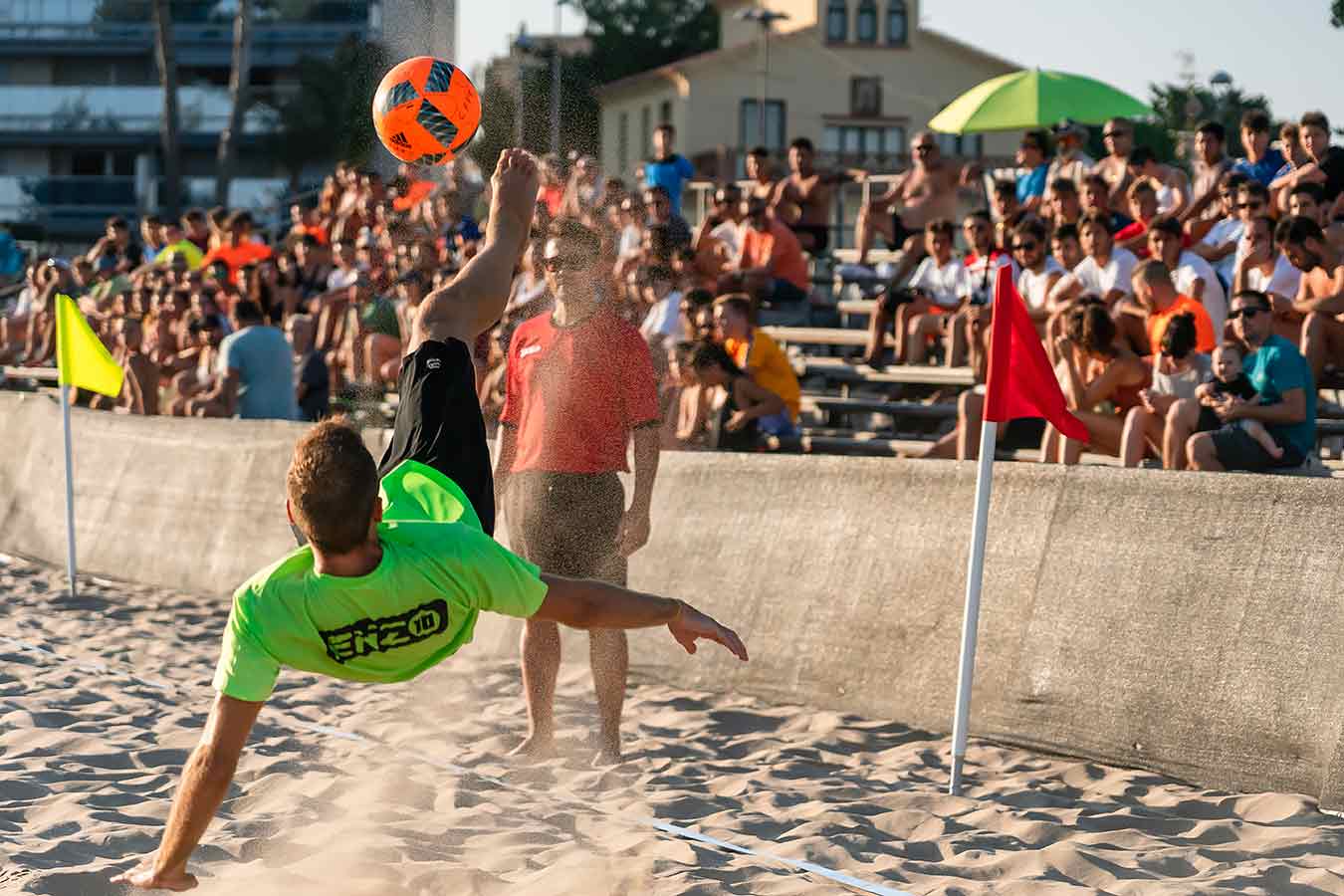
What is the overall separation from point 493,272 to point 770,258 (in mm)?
7937

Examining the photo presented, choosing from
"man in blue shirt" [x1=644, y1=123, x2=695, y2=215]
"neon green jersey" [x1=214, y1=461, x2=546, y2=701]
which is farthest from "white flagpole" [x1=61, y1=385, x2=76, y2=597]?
"neon green jersey" [x1=214, y1=461, x2=546, y2=701]

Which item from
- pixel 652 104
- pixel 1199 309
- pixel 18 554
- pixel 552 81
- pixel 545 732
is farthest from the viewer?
pixel 652 104

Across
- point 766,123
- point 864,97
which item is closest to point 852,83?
point 864,97

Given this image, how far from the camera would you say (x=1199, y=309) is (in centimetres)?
986

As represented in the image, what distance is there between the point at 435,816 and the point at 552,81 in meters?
5.85

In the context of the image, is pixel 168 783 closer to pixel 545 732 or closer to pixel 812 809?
pixel 545 732

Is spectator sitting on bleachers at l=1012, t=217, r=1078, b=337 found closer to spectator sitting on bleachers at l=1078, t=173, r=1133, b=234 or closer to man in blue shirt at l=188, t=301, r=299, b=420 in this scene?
spectator sitting on bleachers at l=1078, t=173, r=1133, b=234

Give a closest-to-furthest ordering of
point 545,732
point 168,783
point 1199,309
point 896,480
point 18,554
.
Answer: point 168,783
point 545,732
point 896,480
point 1199,309
point 18,554

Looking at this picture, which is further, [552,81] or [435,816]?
[552,81]

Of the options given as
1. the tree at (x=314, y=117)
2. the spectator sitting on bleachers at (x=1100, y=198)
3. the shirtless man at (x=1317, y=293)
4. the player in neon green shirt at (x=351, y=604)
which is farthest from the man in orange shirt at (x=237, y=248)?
the tree at (x=314, y=117)

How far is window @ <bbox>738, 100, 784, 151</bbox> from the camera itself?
5506 centimetres

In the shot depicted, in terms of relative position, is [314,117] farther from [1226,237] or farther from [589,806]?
[589,806]

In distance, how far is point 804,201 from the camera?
1517 cm

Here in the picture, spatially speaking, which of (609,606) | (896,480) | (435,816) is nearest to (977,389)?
(896,480)
